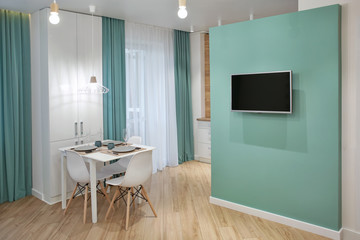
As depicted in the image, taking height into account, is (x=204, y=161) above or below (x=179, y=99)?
below

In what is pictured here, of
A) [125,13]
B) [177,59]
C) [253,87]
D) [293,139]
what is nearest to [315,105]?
[293,139]

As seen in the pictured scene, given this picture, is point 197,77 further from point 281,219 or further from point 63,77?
point 281,219

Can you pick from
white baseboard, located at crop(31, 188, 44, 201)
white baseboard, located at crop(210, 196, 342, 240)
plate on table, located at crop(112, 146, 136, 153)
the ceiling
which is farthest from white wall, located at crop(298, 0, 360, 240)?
white baseboard, located at crop(31, 188, 44, 201)

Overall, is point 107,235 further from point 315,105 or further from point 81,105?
point 315,105

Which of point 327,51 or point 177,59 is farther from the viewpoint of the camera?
point 177,59

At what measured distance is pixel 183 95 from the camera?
233 inches

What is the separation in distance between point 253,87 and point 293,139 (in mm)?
702

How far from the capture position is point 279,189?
128 inches

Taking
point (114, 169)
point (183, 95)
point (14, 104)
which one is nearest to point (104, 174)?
point (114, 169)

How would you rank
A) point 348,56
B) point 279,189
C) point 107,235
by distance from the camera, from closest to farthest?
point 348,56 → point 107,235 → point 279,189

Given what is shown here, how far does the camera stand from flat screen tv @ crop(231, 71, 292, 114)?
3.06 meters

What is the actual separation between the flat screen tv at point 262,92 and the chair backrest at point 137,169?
117 centimetres

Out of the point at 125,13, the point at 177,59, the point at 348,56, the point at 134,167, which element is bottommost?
the point at 134,167

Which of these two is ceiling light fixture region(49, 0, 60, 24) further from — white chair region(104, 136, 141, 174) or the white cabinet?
the white cabinet
